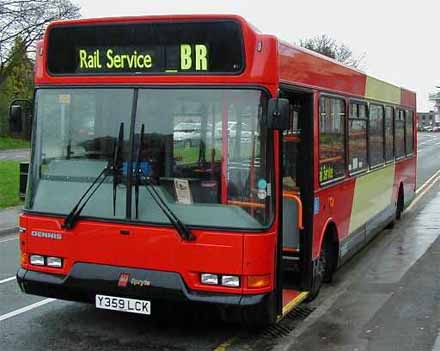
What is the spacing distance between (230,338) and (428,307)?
2485 mm

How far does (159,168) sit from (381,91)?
6.24 meters

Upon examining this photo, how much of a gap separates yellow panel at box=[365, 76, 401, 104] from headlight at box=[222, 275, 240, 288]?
5.07m

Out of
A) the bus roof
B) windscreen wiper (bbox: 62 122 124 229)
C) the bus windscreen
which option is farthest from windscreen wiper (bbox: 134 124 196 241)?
the bus roof

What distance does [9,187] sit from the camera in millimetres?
19578

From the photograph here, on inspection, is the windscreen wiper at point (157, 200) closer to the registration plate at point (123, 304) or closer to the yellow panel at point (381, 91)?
the registration plate at point (123, 304)

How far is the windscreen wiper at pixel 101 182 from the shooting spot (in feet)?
19.0

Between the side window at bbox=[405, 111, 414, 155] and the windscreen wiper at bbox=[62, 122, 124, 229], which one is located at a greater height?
the side window at bbox=[405, 111, 414, 155]

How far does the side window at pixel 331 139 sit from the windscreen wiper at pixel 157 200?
2.20 m

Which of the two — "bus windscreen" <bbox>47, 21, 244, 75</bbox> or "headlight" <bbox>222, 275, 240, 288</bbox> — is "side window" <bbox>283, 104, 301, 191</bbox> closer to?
"bus windscreen" <bbox>47, 21, 244, 75</bbox>

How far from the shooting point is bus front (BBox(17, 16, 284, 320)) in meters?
5.53

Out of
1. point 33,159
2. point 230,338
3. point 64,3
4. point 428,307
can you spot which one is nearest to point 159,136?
point 33,159

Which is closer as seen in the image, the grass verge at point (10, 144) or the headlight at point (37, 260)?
the headlight at point (37, 260)

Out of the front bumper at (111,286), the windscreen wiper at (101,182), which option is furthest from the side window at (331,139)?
the windscreen wiper at (101,182)

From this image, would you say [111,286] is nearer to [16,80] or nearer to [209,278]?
[209,278]
